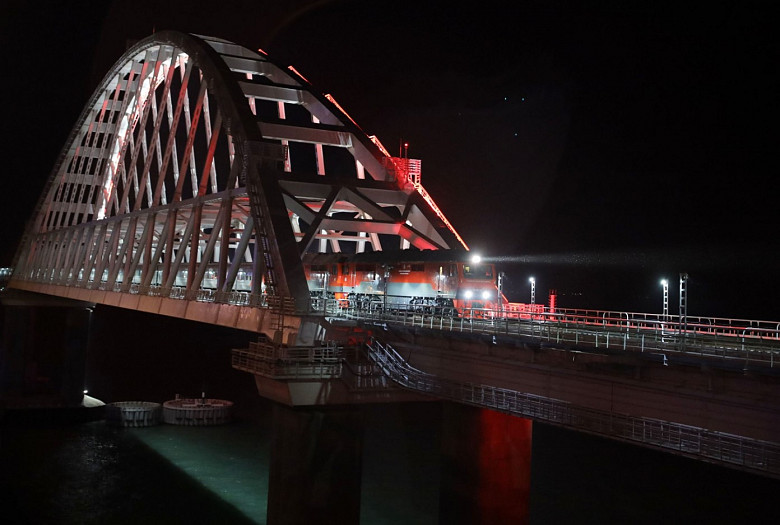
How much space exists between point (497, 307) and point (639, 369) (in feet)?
49.6

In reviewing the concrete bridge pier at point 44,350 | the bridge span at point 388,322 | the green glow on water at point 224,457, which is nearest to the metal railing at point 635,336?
the bridge span at point 388,322

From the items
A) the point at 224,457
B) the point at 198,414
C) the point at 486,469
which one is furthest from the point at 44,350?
the point at 486,469

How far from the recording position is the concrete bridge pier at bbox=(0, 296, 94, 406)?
59250mm

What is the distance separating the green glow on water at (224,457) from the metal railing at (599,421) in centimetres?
1200

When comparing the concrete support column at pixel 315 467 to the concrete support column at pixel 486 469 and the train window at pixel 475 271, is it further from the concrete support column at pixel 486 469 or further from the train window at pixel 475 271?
the train window at pixel 475 271

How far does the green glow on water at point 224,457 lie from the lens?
3575 cm

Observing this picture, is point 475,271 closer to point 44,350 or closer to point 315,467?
point 315,467

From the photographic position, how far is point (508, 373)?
21656 millimetres

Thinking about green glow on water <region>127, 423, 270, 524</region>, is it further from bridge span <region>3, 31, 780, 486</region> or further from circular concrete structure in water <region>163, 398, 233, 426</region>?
bridge span <region>3, 31, 780, 486</region>

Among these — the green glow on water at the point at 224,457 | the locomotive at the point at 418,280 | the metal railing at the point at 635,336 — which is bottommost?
the green glow on water at the point at 224,457

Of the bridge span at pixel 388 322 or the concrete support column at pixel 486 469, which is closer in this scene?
the bridge span at pixel 388 322

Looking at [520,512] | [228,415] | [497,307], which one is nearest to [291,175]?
[497,307]

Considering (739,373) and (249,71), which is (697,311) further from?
(739,373)

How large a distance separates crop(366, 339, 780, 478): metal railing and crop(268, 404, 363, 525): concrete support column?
7.37 feet
